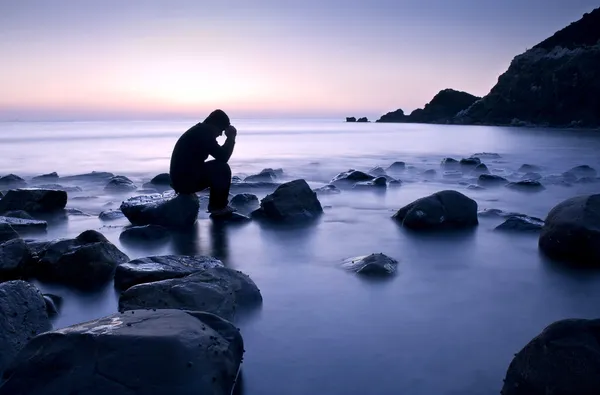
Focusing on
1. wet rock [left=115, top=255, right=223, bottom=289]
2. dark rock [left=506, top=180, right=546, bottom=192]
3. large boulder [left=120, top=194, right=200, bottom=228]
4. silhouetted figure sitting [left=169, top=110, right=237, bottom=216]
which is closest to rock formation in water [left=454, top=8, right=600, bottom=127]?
dark rock [left=506, top=180, right=546, bottom=192]

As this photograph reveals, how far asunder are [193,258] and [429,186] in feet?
→ 31.7

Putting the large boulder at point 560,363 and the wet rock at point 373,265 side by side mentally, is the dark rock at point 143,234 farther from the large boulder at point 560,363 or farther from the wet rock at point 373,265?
the large boulder at point 560,363

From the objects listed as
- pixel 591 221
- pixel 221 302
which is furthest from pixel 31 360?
pixel 591 221

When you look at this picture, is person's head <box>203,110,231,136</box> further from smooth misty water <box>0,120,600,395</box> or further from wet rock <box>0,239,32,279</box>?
wet rock <box>0,239,32,279</box>

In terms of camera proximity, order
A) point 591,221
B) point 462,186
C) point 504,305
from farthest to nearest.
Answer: point 462,186
point 591,221
point 504,305

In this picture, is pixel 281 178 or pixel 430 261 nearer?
pixel 430 261

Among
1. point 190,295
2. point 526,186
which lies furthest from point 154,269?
point 526,186

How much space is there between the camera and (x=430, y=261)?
564 cm

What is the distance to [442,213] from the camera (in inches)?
287

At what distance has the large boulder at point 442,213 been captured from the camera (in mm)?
7262

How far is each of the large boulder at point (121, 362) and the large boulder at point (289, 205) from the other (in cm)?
523

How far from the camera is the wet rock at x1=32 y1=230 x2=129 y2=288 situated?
15.4 ft

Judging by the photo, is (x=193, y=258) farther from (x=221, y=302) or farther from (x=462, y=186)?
(x=462, y=186)

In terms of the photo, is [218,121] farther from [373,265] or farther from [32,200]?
[373,265]
